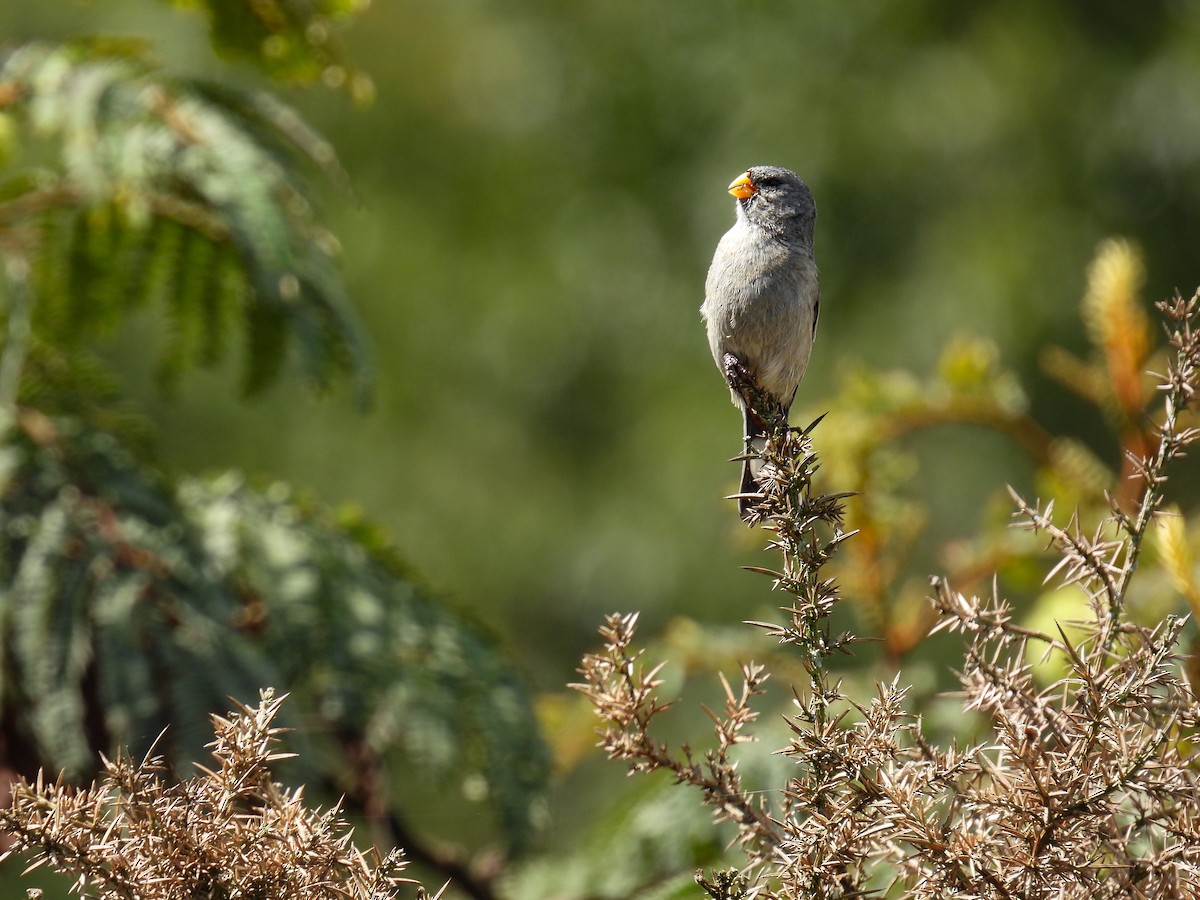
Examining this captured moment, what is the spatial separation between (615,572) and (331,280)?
29.0 ft

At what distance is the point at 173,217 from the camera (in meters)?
3.37

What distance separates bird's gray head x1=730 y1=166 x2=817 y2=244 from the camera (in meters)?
4.00

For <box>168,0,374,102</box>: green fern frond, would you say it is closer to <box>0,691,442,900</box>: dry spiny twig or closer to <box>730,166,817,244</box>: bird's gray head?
<box>730,166,817,244</box>: bird's gray head

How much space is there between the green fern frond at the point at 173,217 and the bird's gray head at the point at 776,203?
1.31m

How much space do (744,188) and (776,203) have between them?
0.43ft

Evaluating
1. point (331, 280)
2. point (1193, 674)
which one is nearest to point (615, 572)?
point (331, 280)

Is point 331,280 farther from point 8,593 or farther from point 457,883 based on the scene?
point 457,883

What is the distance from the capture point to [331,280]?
3.31 m

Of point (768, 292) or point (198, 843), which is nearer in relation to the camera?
point (198, 843)

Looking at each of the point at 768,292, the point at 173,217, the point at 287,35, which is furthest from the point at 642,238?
the point at 173,217

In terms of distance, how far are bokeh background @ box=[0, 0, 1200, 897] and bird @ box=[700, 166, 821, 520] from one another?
22.3 ft

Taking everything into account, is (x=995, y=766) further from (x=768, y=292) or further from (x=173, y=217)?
(x=173, y=217)

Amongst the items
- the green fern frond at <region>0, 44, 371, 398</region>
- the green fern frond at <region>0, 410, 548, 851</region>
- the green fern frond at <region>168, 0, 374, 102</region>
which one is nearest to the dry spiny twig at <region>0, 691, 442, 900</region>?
the green fern frond at <region>0, 410, 548, 851</region>

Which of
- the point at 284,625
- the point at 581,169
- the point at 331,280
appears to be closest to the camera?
the point at 284,625
